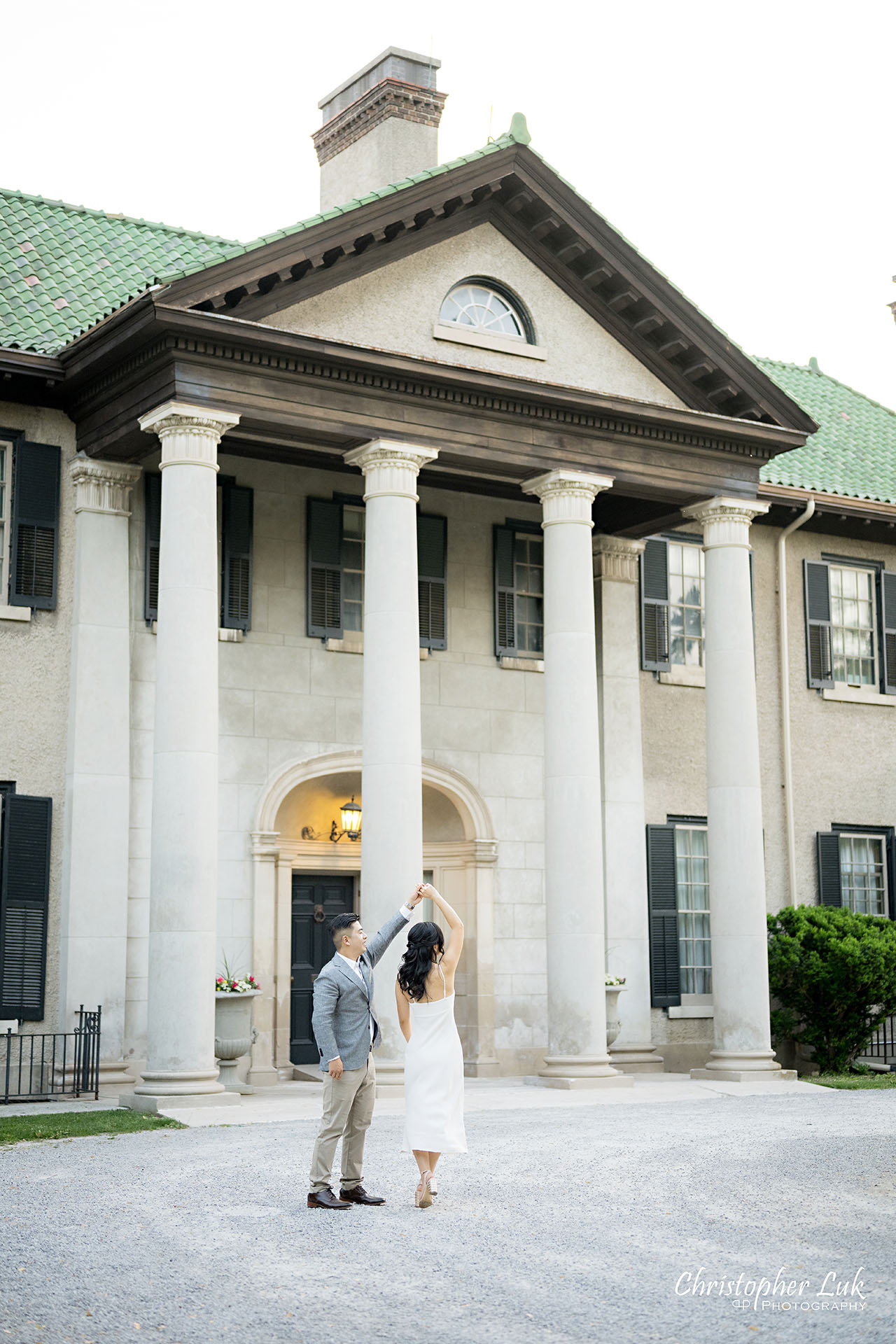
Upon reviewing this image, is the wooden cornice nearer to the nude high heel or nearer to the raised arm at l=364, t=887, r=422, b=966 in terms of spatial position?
the raised arm at l=364, t=887, r=422, b=966

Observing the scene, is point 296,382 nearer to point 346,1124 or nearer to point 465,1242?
point 346,1124

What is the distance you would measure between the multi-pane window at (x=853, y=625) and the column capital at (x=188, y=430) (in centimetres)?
1137

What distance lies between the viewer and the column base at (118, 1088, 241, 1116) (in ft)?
48.8

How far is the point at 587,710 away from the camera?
1830 cm

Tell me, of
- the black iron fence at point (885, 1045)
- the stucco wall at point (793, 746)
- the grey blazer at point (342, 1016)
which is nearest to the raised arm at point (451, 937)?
the grey blazer at point (342, 1016)

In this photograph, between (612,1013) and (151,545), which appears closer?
(151,545)

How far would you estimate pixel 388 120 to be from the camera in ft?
73.7

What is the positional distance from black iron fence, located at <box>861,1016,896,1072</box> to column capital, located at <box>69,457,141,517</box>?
13217 millimetres

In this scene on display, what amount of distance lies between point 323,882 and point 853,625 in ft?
31.1

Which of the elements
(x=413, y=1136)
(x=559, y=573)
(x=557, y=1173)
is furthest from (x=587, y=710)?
(x=413, y=1136)

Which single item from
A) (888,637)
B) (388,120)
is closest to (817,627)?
(888,637)

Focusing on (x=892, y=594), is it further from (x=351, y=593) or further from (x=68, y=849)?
(x=68, y=849)

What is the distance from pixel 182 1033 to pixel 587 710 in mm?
6033

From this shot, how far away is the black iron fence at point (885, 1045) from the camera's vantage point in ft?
75.1
